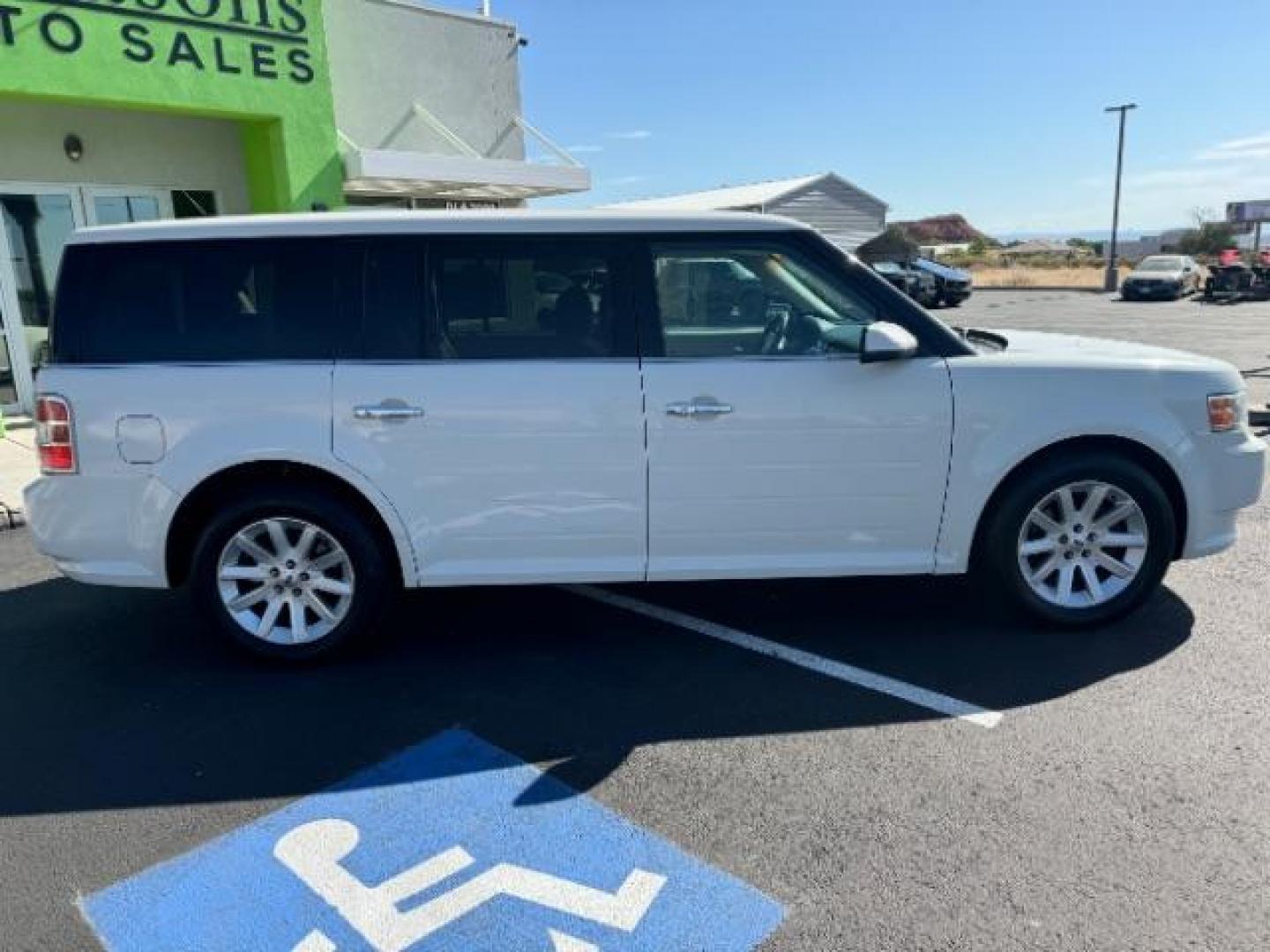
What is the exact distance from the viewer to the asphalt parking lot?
8.39ft

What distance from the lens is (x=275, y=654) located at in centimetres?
410

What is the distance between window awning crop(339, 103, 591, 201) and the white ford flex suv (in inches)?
299

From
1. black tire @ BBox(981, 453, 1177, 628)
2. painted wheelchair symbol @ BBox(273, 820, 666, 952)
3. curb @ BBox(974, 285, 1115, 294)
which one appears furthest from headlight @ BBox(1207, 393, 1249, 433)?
curb @ BBox(974, 285, 1115, 294)

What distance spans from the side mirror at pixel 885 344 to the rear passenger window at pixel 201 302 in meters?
2.17

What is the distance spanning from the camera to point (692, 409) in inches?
153

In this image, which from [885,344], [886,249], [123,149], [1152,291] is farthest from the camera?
[886,249]

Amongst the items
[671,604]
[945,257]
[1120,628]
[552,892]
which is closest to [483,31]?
[671,604]

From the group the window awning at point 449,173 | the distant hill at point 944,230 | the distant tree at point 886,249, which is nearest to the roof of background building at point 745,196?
the distant tree at point 886,249

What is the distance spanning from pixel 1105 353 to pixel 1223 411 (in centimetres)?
55

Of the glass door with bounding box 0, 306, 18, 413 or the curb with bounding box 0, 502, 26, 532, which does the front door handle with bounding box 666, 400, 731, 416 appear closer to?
the curb with bounding box 0, 502, 26, 532

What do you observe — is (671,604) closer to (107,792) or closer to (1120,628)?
(1120,628)

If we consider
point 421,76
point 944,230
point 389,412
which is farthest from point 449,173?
point 944,230

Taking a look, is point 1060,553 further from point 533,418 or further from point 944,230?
point 944,230

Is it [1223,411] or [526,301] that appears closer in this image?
[526,301]
